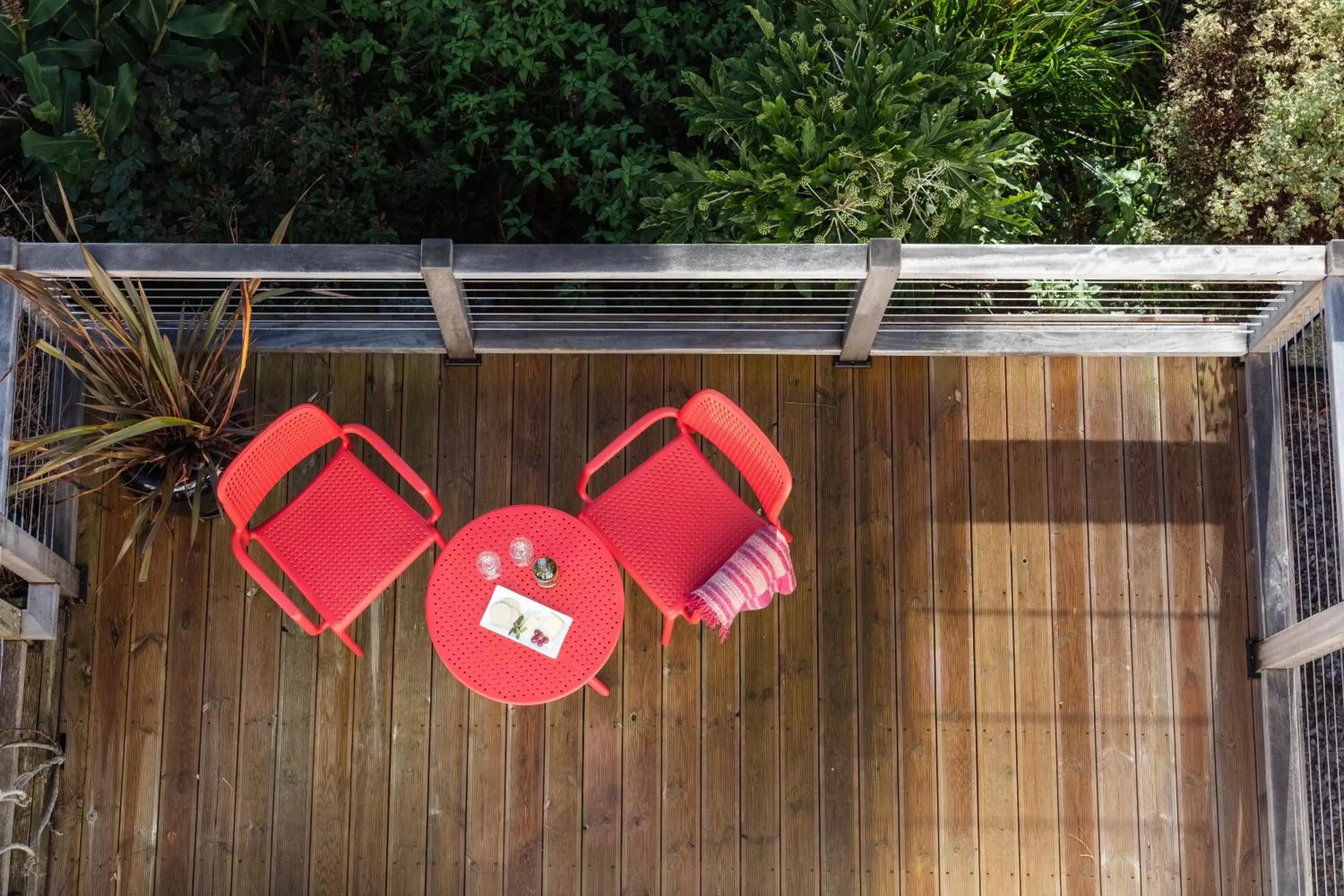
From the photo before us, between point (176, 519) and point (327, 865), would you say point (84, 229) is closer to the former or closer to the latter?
point (176, 519)

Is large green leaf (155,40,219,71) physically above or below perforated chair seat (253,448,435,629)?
above

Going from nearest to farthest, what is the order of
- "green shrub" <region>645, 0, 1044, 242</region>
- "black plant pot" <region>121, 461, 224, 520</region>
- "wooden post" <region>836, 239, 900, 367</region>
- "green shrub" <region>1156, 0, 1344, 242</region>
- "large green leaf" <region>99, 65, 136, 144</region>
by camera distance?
"wooden post" <region>836, 239, 900, 367</region> < "green shrub" <region>645, 0, 1044, 242</region> < "black plant pot" <region>121, 461, 224, 520</region> < "green shrub" <region>1156, 0, 1344, 242</region> < "large green leaf" <region>99, 65, 136, 144</region>

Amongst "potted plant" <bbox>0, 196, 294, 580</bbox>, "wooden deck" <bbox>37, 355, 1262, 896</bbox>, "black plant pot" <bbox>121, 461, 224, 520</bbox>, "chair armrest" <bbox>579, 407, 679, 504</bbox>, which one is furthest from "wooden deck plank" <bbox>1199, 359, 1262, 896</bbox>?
"black plant pot" <bbox>121, 461, 224, 520</bbox>

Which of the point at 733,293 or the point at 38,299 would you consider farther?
the point at 733,293

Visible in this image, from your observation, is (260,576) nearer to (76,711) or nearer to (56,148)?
(76,711)

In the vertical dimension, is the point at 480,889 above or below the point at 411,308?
below

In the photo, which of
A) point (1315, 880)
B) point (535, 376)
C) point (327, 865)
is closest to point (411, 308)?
point (535, 376)

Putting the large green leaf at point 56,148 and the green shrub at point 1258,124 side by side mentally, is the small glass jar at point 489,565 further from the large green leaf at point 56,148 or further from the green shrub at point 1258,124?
the green shrub at point 1258,124

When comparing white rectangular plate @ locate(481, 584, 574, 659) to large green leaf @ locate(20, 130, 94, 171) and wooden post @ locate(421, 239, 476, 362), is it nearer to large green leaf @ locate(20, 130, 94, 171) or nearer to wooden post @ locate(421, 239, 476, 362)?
wooden post @ locate(421, 239, 476, 362)
